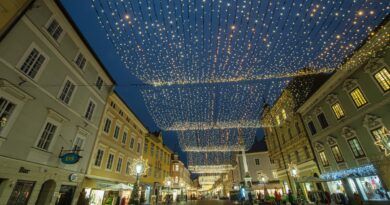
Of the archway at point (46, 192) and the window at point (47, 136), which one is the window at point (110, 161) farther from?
the window at point (47, 136)

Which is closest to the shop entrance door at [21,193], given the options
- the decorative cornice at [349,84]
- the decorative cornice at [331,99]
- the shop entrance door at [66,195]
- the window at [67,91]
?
the shop entrance door at [66,195]

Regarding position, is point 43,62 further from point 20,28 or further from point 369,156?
point 369,156

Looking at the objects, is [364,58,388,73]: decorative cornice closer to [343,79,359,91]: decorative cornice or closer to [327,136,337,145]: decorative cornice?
[343,79,359,91]: decorative cornice

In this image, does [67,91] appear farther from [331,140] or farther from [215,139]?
[331,140]

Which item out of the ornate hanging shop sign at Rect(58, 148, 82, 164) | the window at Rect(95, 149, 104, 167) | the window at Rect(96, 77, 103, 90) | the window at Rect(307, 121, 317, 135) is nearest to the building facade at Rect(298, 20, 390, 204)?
the window at Rect(307, 121, 317, 135)

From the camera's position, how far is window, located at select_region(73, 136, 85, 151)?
12728 millimetres

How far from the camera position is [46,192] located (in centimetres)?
1052

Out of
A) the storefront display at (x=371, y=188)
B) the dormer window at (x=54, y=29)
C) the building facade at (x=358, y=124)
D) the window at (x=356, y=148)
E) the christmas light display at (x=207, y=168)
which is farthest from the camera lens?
the christmas light display at (x=207, y=168)

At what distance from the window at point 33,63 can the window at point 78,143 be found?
17.2 ft

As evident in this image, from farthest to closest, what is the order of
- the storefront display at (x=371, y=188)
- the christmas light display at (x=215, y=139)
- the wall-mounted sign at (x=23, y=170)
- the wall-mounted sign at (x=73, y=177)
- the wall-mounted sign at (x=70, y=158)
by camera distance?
the christmas light display at (x=215, y=139), the wall-mounted sign at (x=73, y=177), the storefront display at (x=371, y=188), the wall-mounted sign at (x=70, y=158), the wall-mounted sign at (x=23, y=170)

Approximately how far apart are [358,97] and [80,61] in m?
21.4

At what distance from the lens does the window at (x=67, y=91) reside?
1196cm

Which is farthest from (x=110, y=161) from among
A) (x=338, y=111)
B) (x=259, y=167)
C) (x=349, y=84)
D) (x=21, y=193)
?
(x=259, y=167)

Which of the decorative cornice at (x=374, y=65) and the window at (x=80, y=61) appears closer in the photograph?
the decorative cornice at (x=374, y=65)
